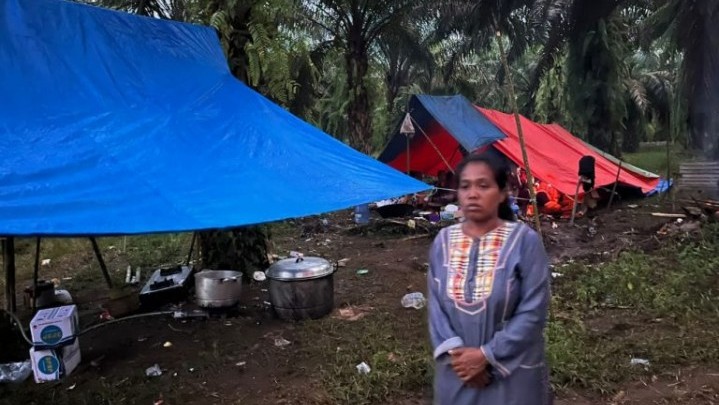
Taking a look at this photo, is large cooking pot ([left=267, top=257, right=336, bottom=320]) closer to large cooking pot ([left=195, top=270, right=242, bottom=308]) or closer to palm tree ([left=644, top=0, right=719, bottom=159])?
large cooking pot ([left=195, top=270, right=242, bottom=308])

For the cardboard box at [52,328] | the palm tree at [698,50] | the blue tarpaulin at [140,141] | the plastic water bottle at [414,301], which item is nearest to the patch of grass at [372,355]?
the plastic water bottle at [414,301]

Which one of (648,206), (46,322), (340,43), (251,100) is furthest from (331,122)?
(46,322)

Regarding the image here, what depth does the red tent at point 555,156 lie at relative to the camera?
945 cm

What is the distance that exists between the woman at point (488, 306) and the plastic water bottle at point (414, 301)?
299 cm

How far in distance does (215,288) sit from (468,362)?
10.3 ft

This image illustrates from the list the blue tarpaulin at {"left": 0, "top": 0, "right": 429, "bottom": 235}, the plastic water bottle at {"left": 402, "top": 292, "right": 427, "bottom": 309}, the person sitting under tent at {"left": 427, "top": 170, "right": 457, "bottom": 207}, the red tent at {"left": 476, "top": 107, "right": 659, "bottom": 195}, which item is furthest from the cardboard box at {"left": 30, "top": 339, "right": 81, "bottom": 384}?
the red tent at {"left": 476, "top": 107, "right": 659, "bottom": 195}

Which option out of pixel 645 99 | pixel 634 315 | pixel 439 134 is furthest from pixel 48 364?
pixel 645 99

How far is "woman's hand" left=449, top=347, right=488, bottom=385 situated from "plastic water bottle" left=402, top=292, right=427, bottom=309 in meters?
3.08

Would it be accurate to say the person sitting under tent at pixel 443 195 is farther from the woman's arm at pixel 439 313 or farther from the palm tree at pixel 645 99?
the palm tree at pixel 645 99

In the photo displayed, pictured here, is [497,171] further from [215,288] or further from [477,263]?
[215,288]

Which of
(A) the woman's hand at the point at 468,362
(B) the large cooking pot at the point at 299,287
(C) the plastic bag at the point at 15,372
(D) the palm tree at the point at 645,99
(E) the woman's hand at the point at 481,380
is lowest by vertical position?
(C) the plastic bag at the point at 15,372

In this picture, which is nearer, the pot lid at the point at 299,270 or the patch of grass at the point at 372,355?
the patch of grass at the point at 372,355

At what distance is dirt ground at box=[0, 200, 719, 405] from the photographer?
10.4ft

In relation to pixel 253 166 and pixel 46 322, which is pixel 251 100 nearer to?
pixel 253 166
